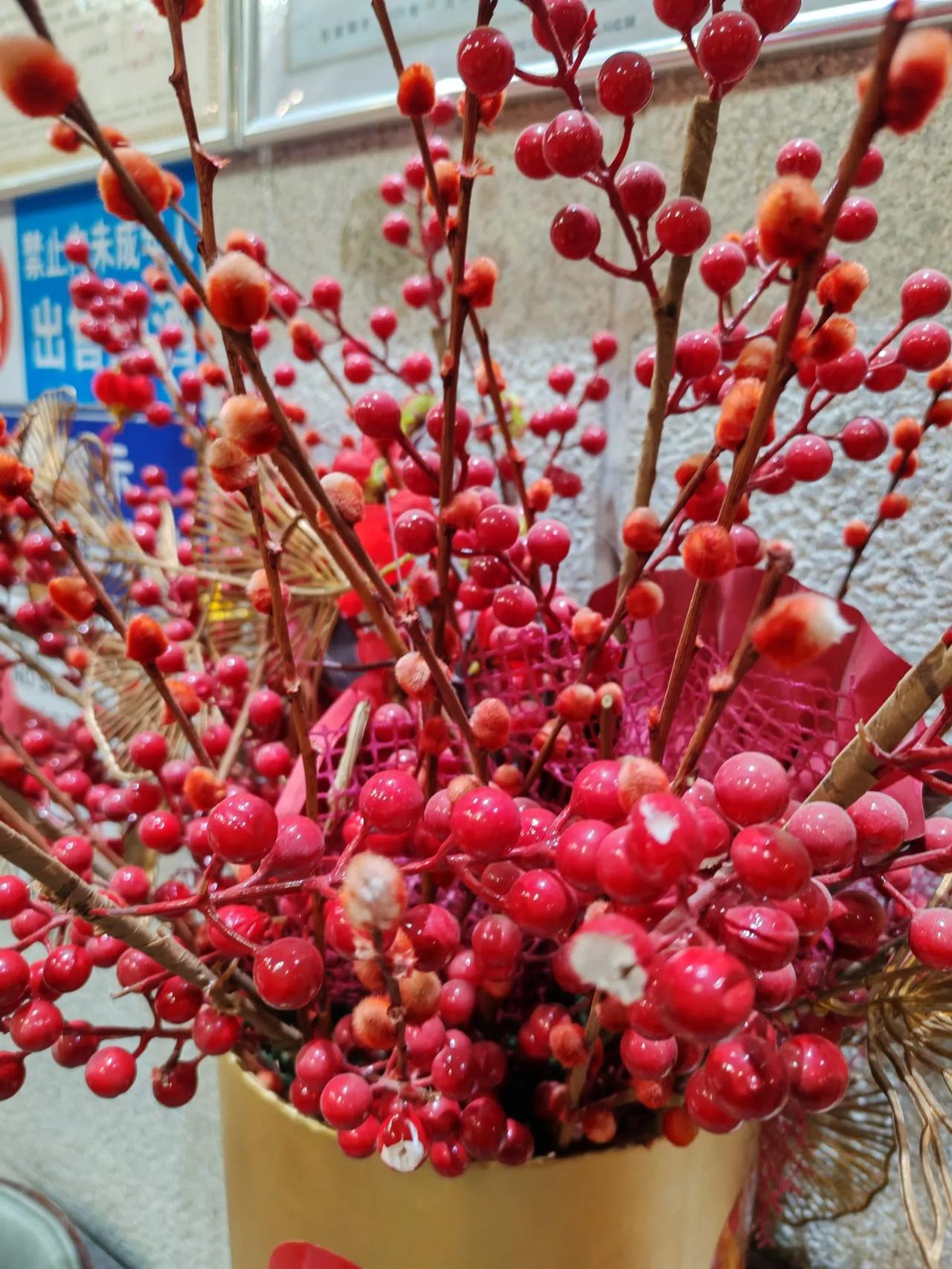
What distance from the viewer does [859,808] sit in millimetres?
186

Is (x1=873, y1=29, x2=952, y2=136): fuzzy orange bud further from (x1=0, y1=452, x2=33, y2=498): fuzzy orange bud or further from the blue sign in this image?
the blue sign

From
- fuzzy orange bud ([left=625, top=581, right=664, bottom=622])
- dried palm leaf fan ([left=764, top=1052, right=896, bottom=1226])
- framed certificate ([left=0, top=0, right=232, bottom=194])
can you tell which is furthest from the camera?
framed certificate ([left=0, top=0, right=232, bottom=194])

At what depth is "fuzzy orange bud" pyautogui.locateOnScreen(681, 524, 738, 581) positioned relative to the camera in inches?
6.3

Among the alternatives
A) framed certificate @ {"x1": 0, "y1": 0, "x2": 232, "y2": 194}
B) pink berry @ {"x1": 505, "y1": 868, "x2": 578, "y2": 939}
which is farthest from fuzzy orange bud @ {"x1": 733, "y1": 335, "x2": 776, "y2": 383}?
framed certificate @ {"x1": 0, "y1": 0, "x2": 232, "y2": 194}

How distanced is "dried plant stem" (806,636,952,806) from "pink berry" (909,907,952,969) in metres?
0.03

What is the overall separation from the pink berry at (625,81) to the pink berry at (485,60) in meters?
0.02

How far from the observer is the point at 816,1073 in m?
0.19

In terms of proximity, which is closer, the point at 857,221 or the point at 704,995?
the point at 704,995

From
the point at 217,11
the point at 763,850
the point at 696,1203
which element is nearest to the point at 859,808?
the point at 763,850

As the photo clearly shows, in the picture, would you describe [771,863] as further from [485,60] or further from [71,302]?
[71,302]

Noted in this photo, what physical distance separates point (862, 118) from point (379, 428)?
0.13m

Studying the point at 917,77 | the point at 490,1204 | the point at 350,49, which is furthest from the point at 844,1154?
the point at 350,49

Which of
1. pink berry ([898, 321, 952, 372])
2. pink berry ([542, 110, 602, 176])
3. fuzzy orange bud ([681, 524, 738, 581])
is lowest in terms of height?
fuzzy orange bud ([681, 524, 738, 581])

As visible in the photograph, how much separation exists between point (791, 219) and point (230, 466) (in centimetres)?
11
